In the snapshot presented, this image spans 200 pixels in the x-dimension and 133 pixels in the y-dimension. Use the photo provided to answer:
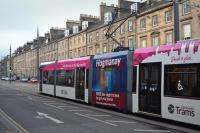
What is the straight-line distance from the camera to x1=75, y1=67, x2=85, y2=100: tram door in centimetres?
2558

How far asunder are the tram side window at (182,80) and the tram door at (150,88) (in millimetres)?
650

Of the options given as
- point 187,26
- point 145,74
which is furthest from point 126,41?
point 145,74

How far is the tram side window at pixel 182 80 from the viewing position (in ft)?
46.5

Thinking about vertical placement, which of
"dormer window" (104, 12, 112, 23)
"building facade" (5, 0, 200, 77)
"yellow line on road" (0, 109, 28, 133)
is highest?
"dormer window" (104, 12, 112, 23)

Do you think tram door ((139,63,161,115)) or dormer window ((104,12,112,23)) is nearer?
tram door ((139,63,161,115))

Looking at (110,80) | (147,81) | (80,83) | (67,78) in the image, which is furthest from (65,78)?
(147,81)

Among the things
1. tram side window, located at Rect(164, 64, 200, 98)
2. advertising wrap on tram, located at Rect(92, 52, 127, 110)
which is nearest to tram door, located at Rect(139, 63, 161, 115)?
tram side window, located at Rect(164, 64, 200, 98)

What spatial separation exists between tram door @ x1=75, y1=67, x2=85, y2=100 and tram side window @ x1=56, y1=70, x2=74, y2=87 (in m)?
1.11

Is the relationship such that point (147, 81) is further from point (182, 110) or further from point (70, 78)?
point (70, 78)

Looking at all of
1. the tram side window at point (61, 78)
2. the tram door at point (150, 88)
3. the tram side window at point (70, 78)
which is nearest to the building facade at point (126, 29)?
the tram side window at point (70, 78)

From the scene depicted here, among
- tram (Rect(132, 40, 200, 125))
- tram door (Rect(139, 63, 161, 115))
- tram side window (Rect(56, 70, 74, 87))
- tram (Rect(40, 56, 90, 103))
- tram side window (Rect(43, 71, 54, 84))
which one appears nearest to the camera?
tram (Rect(132, 40, 200, 125))

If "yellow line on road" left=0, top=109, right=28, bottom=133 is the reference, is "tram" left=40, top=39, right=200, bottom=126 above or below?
above

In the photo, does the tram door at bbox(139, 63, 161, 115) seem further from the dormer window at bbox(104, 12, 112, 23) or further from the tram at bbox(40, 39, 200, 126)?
the dormer window at bbox(104, 12, 112, 23)

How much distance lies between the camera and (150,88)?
1692cm
